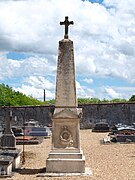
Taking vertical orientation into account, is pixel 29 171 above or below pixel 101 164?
below

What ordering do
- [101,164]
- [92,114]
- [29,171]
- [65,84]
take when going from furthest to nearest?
[92,114]
[101,164]
[29,171]
[65,84]

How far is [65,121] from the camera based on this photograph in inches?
504

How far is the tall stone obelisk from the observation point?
12539 millimetres

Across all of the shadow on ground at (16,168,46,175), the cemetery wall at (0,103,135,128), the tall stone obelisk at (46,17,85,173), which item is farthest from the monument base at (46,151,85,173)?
the cemetery wall at (0,103,135,128)

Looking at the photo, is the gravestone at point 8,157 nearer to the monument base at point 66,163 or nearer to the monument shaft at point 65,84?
the monument base at point 66,163

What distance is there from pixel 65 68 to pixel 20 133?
→ 1629 centimetres

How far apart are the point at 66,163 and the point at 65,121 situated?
1302 mm

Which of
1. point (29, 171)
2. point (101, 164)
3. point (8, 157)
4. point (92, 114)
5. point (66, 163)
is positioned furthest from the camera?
point (92, 114)

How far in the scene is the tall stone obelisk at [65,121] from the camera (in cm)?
1254

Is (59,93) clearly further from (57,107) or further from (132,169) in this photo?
(132,169)

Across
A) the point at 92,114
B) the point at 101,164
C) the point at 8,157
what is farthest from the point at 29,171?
the point at 92,114

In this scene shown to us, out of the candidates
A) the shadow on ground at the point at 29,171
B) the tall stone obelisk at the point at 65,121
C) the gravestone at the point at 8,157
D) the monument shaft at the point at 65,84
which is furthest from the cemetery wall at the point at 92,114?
the monument shaft at the point at 65,84

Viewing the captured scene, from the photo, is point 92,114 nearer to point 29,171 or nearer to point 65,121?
point 29,171

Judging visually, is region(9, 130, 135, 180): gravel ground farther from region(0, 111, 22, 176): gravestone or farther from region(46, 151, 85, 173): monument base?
region(46, 151, 85, 173): monument base
